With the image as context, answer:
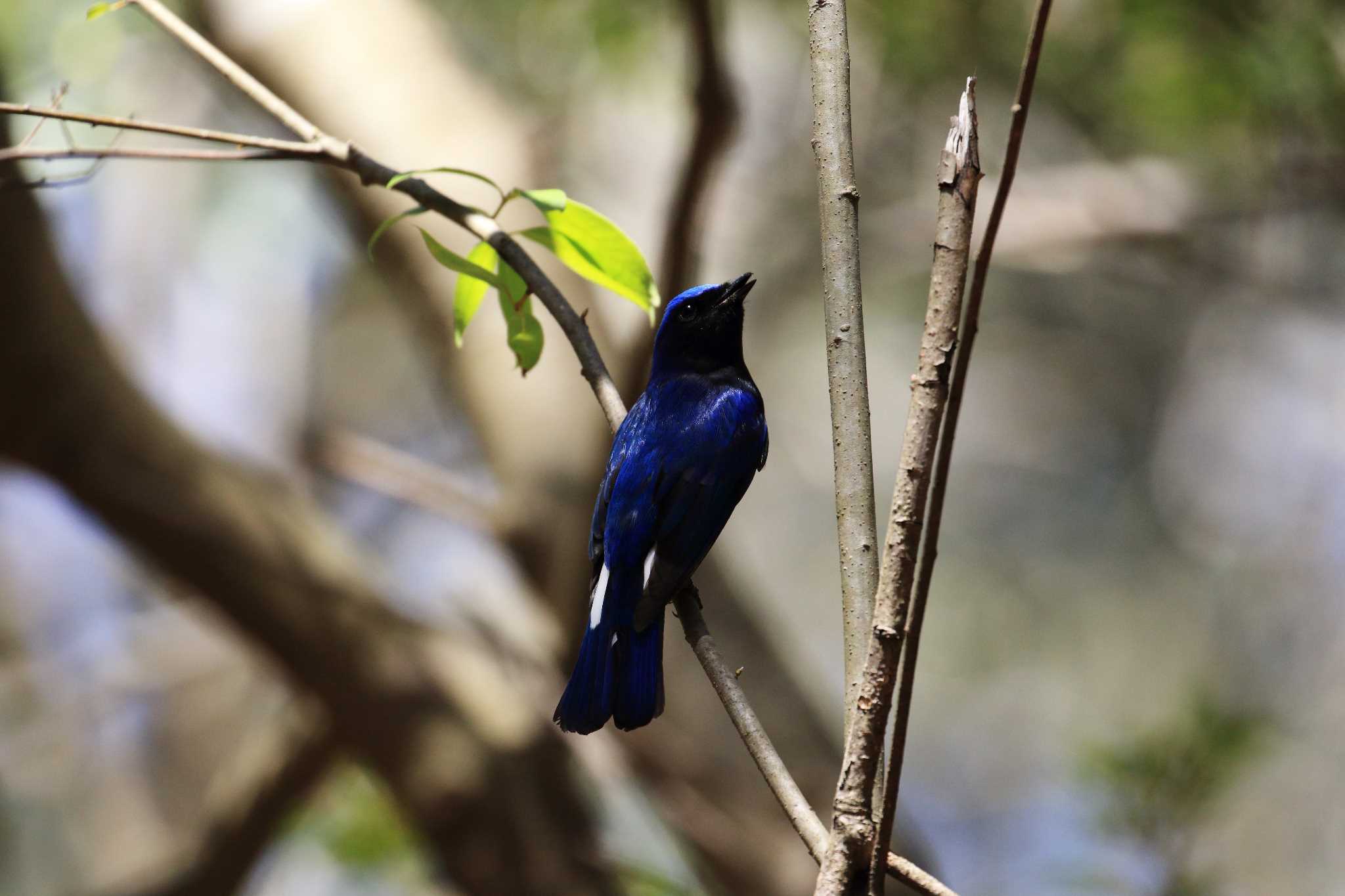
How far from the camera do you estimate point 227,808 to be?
493 centimetres

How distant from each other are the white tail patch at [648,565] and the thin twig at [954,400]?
3.24ft

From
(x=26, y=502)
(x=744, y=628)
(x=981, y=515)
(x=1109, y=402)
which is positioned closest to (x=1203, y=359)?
(x=1109, y=402)

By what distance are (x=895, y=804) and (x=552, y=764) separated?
338cm

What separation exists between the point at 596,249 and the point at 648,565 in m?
0.62

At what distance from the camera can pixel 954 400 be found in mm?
1079

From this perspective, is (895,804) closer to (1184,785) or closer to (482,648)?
(1184,785)

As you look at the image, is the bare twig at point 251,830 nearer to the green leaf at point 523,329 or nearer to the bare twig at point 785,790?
the green leaf at point 523,329

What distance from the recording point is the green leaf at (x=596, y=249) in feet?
5.93

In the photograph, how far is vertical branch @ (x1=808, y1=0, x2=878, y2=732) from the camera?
130cm

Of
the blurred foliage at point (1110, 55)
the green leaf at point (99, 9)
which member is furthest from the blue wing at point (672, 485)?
the blurred foliage at point (1110, 55)

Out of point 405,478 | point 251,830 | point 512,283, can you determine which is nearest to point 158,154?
point 512,283

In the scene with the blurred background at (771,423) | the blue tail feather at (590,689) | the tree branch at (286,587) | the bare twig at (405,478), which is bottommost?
the blue tail feather at (590,689)

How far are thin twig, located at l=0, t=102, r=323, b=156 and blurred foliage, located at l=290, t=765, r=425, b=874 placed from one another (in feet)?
10.6

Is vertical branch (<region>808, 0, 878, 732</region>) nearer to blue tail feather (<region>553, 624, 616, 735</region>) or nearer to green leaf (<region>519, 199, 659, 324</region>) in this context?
green leaf (<region>519, 199, 659, 324</region>)
